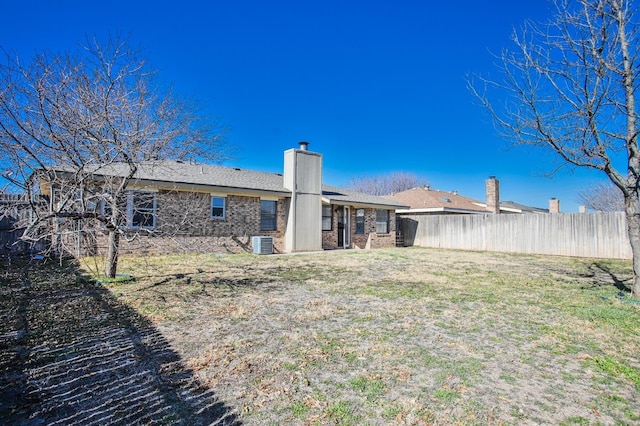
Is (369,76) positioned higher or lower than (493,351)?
higher

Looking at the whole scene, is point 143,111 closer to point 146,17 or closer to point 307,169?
point 146,17

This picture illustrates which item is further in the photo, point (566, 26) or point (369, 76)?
point (369, 76)

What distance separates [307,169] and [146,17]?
8.86 metres

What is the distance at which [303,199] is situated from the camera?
51.2 ft

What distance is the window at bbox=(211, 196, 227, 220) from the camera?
1327cm

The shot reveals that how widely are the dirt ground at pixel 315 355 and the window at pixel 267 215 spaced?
7.80m

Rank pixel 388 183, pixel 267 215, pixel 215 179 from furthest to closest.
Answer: pixel 388 183, pixel 267 215, pixel 215 179

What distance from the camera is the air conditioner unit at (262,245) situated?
13883mm

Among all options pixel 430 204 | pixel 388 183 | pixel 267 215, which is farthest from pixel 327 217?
pixel 388 183

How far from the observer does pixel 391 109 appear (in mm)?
19875

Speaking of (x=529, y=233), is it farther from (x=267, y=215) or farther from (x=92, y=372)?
(x=92, y=372)

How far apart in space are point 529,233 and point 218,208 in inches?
564

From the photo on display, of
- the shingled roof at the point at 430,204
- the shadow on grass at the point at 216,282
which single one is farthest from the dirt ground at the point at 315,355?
the shingled roof at the point at 430,204

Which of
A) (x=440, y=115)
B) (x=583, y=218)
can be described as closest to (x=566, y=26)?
(x=583, y=218)
